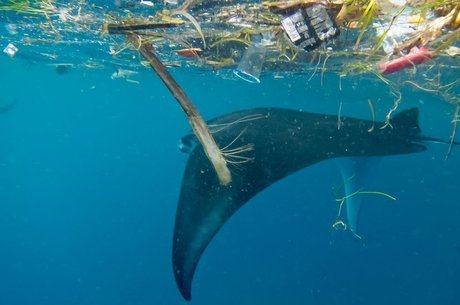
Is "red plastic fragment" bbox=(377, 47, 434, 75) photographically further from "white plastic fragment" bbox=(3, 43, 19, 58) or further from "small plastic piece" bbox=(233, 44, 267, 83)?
"white plastic fragment" bbox=(3, 43, 19, 58)

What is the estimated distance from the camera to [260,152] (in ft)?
16.2

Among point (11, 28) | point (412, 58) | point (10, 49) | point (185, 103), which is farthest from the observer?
point (10, 49)

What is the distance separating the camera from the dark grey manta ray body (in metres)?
4.25

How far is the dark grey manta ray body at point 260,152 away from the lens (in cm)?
425

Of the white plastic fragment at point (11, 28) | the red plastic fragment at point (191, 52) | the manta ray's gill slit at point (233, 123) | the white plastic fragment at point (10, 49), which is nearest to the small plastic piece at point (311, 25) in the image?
the manta ray's gill slit at point (233, 123)

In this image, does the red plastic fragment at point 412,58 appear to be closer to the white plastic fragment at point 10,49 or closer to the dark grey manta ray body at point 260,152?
the dark grey manta ray body at point 260,152

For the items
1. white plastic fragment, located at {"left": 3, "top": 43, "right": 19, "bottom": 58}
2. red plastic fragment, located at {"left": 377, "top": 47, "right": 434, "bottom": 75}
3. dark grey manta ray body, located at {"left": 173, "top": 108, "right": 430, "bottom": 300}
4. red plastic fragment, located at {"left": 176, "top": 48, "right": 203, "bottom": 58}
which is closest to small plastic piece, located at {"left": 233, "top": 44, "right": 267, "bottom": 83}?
red plastic fragment, located at {"left": 176, "top": 48, "right": 203, "bottom": 58}

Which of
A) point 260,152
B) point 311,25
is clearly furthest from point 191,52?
point 311,25

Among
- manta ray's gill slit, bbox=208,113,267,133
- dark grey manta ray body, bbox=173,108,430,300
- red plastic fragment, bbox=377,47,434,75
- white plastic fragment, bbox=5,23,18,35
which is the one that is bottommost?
white plastic fragment, bbox=5,23,18,35

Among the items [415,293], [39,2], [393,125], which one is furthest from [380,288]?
[39,2]

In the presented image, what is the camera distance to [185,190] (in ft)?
14.9

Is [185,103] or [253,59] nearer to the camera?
[185,103]

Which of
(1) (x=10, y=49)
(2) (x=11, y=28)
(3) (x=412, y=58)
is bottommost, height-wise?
(1) (x=10, y=49)

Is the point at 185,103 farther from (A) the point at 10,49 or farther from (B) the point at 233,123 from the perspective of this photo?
(A) the point at 10,49
